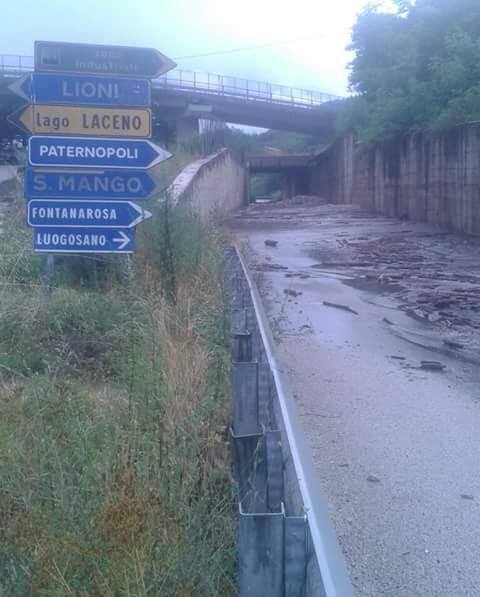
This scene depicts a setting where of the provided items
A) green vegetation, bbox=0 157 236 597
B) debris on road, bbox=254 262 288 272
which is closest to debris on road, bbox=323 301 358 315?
green vegetation, bbox=0 157 236 597

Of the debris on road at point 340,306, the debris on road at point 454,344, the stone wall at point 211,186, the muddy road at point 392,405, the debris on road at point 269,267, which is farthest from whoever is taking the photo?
the debris on road at point 269,267

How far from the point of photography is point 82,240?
10031 millimetres

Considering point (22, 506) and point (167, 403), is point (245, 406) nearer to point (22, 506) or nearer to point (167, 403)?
point (167, 403)

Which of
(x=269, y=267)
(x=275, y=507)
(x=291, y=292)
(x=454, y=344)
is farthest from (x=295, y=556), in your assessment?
(x=269, y=267)

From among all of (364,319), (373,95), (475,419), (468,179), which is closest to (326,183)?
(373,95)

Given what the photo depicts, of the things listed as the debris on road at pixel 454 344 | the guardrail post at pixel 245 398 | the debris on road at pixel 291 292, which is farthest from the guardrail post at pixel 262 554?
the debris on road at pixel 291 292

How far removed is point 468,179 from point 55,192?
2142 cm

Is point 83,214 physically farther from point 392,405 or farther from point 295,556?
point 295,556

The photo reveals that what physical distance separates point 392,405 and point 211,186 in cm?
2625

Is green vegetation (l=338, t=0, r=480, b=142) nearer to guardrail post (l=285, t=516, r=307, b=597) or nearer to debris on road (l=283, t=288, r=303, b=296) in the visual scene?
debris on road (l=283, t=288, r=303, b=296)

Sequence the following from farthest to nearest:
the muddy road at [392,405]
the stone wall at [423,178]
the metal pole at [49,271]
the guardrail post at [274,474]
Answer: the stone wall at [423,178]
the metal pole at [49,271]
the muddy road at [392,405]
the guardrail post at [274,474]

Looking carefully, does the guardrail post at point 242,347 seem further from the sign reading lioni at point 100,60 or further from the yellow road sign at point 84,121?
the sign reading lioni at point 100,60

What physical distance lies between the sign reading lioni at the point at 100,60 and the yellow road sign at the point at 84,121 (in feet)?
1.30

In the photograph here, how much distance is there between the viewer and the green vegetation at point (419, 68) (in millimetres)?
30359
